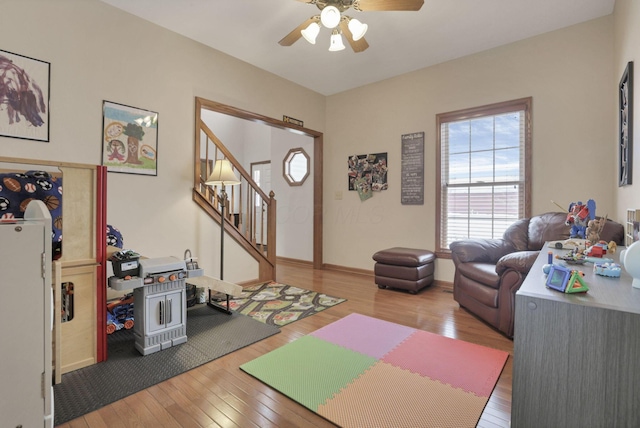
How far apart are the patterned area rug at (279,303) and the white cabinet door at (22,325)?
187 centimetres

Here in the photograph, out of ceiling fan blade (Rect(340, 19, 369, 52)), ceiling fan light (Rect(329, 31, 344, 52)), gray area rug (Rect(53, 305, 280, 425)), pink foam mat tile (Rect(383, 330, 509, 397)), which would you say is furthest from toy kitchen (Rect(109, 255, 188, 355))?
ceiling fan blade (Rect(340, 19, 369, 52))

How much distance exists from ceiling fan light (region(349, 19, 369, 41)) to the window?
2066mm

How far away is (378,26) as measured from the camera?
10.7ft

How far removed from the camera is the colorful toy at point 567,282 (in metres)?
1.03

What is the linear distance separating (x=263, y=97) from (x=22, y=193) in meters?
3.10

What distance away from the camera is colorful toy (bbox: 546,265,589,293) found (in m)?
1.03

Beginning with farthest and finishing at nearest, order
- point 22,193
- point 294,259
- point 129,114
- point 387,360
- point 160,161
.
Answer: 1. point 294,259
2. point 160,161
3. point 129,114
4. point 387,360
5. point 22,193

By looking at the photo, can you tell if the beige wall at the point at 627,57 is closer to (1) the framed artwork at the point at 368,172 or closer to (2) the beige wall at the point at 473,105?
(2) the beige wall at the point at 473,105

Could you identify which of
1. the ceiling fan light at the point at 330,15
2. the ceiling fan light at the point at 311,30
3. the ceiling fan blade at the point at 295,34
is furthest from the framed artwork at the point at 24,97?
the ceiling fan light at the point at 330,15

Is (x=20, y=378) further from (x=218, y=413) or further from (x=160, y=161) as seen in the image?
(x=160, y=161)

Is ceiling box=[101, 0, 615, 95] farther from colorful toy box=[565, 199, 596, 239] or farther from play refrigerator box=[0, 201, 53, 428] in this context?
play refrigerator box=[0, 201, 53, 428]

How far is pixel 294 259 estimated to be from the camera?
6.00 metres

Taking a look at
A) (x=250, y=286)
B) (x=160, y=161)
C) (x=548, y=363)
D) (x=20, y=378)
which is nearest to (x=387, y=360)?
(x=548, y=363)

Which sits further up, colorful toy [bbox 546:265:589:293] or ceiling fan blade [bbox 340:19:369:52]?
ceiling fan blade [bbox 340:19:369:52]
